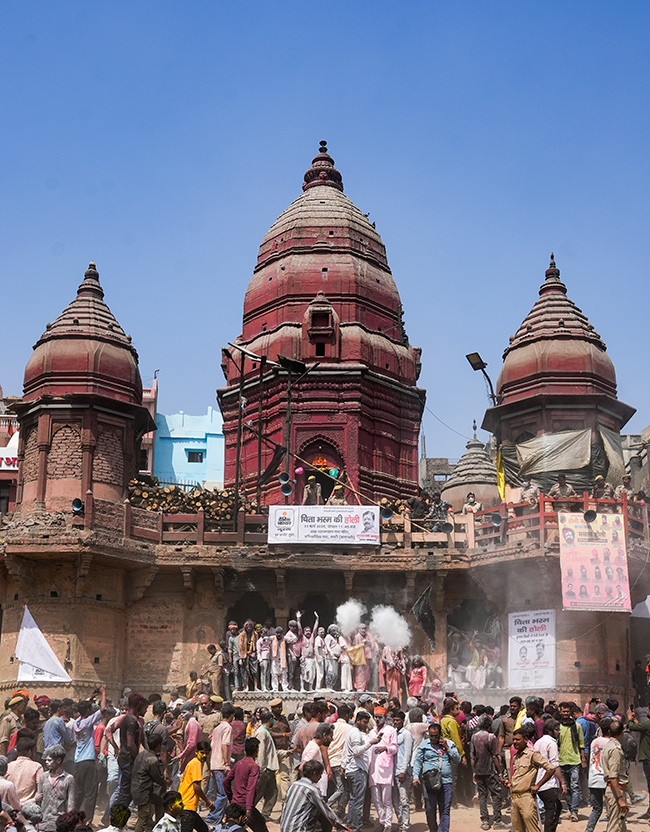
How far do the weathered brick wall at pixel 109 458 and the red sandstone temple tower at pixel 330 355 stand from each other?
3.98m

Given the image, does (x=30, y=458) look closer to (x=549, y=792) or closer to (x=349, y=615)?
(x=349, y=615)

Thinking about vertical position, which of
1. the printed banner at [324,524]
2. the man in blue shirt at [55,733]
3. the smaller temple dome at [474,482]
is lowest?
the man in blue shirt at [55,733]

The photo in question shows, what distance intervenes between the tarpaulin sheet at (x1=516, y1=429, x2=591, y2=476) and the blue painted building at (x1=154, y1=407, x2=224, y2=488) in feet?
77.7

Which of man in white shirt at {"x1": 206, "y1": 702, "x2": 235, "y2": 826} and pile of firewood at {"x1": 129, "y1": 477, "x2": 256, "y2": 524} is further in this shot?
pile of firewood at {"x1": 129, "y1": 477, "x2": 256, "y2": 524}

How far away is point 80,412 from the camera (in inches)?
1180

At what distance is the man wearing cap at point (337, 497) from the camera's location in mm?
28391

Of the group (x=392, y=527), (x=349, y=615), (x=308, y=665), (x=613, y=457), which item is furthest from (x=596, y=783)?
(x=613, y=457)

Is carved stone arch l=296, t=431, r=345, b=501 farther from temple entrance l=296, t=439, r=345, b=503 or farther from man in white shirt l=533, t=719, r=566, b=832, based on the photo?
man in white shirt l=533, t=719, r=566, b=832

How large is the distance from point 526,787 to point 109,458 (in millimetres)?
19129

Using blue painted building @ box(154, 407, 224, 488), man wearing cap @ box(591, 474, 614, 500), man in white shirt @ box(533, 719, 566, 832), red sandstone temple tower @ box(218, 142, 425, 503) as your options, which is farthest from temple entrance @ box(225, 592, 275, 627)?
blue painted building @ box(154, 407, 224, 488)

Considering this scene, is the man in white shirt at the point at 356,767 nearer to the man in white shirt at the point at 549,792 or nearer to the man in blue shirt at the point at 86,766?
the man in white shirt at the point at 549,792

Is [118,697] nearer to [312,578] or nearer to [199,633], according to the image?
[199,633]

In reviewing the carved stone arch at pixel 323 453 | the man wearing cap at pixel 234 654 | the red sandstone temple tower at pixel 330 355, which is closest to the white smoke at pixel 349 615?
the man wearing cap at pixel 234 654

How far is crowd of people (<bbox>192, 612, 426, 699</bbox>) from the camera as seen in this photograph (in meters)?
24.5
